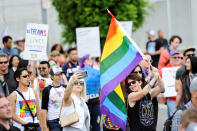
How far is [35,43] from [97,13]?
696cm

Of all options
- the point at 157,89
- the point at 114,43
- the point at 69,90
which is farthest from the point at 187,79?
the point at 69,90

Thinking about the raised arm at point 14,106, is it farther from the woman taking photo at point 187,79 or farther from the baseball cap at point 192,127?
the baseball cap at point 192,127

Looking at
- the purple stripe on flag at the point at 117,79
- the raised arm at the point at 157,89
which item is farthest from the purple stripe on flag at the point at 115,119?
the raised arm at the point at 157,89

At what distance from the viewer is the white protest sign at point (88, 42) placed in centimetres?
1312

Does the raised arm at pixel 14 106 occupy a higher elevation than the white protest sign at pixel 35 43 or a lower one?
lower

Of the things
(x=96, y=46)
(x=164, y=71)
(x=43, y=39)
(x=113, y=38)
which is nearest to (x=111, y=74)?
(x=113, y=38)

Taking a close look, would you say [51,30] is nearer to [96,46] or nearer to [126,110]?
[96,46]

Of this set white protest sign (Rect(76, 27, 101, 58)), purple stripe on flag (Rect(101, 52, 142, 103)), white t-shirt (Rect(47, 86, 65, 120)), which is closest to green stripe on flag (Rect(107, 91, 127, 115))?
purple stripe on flag (Rect(101, 52, 142, 103))

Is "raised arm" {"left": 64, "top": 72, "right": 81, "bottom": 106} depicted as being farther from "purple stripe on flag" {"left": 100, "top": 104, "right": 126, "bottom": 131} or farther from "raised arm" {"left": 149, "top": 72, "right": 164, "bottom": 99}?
"raised arm" {"left": 149, "top": 72, "right": 164, "bottom": 99}

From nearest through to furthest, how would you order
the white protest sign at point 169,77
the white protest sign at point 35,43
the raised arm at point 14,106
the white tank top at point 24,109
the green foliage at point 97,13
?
the raised arm at point 14,106
the white tank top at point 24,109
the white protest sign at point 35,43
the white protest sign at point 169,77
the green foliage at point 97,13

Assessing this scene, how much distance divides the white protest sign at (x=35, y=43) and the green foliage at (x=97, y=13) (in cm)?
643

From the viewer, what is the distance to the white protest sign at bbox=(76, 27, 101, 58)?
43.1ft

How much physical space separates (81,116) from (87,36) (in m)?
5.37

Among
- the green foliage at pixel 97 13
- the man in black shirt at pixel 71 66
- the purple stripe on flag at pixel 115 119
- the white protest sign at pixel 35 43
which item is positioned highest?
the green foliage at pixel 97 13
